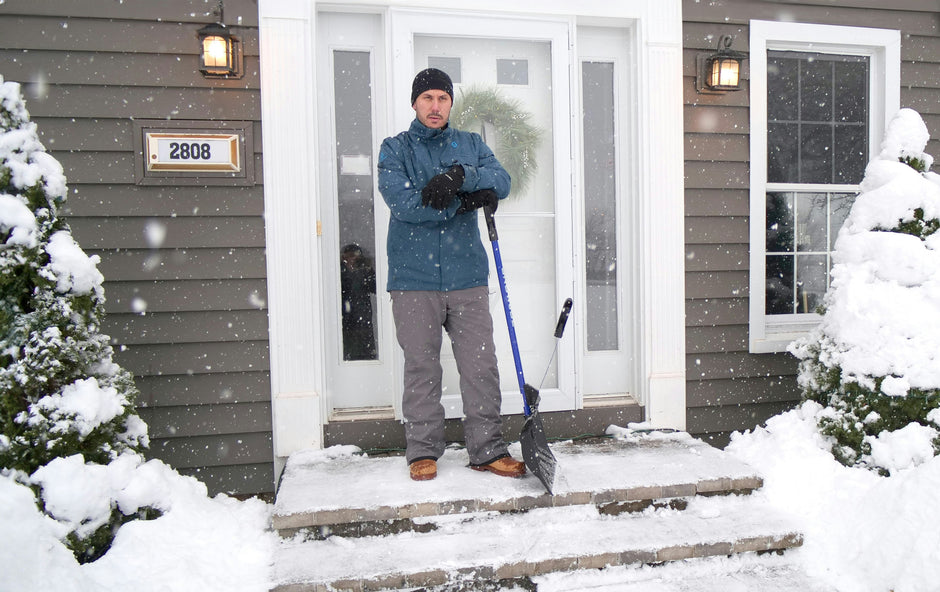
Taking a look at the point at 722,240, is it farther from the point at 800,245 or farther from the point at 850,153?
the point at 850,153

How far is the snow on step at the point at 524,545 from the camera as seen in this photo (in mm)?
2201

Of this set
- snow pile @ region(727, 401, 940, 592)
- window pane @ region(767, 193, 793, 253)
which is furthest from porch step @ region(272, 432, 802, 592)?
window pane @ region(767, 193, 793, 253)

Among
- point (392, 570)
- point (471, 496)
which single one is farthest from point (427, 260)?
point (392, 570)

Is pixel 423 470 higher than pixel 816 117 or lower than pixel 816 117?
lower

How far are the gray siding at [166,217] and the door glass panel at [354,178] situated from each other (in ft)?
1.35

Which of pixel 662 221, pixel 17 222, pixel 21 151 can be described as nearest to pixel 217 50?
pixel 21 151

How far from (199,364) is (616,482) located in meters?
2.07

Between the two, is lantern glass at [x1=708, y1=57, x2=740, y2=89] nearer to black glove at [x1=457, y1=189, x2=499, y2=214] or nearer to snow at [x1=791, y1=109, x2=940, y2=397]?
snow at [x1=791, y1=109, x2=940, y2=397]

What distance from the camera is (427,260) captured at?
8.95 feet

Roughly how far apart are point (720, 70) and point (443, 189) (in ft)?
6.44

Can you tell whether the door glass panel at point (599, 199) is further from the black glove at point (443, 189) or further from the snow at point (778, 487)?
the black glove at point (443, 189)

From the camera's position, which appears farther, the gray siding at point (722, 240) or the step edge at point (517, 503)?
the gray siding at point (722, 240)

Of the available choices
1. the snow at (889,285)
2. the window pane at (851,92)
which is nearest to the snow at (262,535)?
the snow at (889,285)

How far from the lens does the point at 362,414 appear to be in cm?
327
